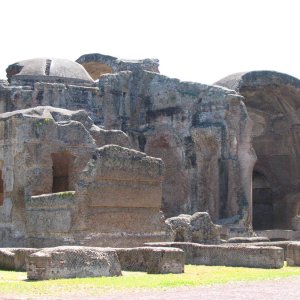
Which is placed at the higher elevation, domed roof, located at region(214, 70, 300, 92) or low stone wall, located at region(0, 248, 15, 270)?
domed roof, located at region(214, 70, 300, 92)

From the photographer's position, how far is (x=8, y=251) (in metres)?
18.2

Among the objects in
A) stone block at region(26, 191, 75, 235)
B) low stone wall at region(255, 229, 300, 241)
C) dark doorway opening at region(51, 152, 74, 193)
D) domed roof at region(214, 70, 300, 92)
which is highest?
domed roof at region(214, 70, 300, 92)

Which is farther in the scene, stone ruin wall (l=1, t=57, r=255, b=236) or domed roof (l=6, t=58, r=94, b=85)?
domed roof (l=6, t=58, r=94, b=85)

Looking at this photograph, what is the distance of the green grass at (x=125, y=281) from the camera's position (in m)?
12.3

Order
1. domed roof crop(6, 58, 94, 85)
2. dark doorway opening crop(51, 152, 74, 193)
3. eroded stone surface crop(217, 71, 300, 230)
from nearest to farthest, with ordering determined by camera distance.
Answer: dark doorway opening crop(51, 152, 74, 193) < domed roof crop(6, 58, 94, 85) < eroded stone surface crop(217, 71, 300, 230)

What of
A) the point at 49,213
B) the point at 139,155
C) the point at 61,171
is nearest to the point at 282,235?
the point at 61,171

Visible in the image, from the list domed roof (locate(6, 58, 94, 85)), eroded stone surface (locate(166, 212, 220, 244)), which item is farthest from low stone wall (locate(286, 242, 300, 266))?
domed roof (locate(6, 58, 94, 85))

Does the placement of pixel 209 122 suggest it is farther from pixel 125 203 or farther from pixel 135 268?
pixel 135 268

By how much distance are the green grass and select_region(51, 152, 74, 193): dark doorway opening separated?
10.6 metres

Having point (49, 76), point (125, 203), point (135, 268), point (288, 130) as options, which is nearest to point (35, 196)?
point (125, 203)

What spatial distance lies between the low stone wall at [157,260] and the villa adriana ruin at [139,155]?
5.56 metres

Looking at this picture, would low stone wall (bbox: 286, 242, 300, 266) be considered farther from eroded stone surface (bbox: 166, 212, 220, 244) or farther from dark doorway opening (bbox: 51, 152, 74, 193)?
dark doorway opening (bbox: 51, 152, 74, 193)

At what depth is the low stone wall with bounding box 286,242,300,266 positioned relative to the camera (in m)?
19.1

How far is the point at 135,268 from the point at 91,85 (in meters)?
20.3
